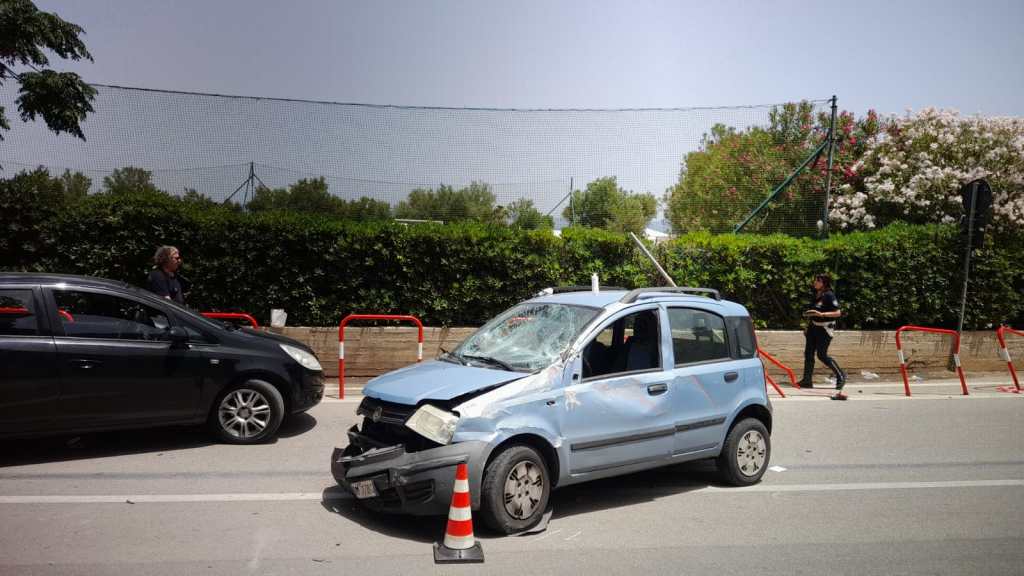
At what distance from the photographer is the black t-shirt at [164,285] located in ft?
28.8

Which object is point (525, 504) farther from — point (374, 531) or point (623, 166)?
point (623, 166)

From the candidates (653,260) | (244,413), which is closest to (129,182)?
(244,413)

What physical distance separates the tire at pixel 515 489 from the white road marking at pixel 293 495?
61.1 inches

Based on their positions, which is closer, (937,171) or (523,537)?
(523,537)

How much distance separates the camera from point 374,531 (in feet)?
17.1

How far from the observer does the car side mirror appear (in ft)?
23.1

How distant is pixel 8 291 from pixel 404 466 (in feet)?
13.9

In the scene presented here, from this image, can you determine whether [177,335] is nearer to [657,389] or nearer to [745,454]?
[657,389]

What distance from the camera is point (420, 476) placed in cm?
491

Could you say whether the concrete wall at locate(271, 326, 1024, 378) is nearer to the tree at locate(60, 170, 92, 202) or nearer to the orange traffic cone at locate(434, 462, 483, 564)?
the tree at locate(60, 170, 92, 202)

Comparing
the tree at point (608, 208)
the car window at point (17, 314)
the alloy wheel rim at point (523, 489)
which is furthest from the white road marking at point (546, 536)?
the tree at point (608, 208)

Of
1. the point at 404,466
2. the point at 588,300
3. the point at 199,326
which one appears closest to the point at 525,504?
the point at 404,466

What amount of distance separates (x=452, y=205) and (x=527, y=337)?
6.72 m

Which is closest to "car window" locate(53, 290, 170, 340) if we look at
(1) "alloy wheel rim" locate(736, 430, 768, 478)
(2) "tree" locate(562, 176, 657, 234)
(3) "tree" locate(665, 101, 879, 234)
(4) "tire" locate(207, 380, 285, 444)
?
(4) "tire" locate(207, 380, 285, 444)
